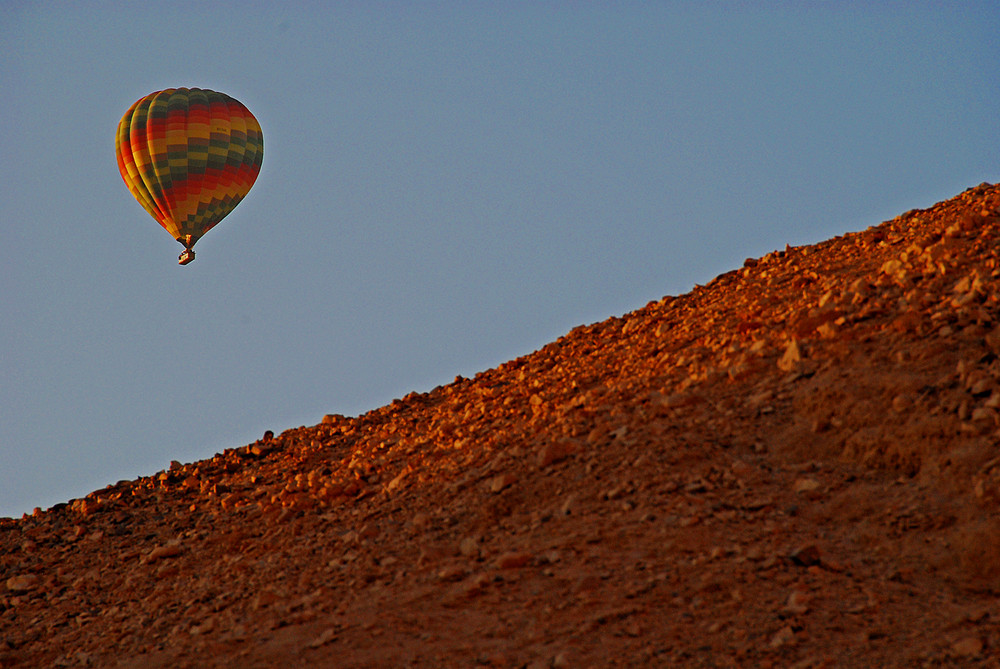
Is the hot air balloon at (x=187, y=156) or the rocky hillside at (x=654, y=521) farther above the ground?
the hot air balloon at (x=187, y=156)

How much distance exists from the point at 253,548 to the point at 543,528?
13.2ft

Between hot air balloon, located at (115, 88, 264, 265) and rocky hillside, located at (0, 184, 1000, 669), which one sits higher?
hot air balloon, located at (115, 88, 264, 265)

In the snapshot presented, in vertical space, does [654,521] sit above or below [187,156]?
below

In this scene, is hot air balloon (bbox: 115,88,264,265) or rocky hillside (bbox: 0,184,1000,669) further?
hot air balloon (bbox: 115,88,264,265)

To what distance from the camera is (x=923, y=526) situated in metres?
10.1

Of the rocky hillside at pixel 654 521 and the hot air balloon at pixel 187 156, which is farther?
the hot air balloon at pixel 187 156

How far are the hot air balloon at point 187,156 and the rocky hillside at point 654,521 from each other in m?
19.0

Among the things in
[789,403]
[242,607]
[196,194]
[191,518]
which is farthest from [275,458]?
[196,194]

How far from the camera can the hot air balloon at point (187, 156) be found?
33500 mm

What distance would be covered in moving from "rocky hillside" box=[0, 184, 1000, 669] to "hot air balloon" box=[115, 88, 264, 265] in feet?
62.4

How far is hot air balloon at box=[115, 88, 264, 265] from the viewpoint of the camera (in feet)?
110

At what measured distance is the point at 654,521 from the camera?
10.7 m

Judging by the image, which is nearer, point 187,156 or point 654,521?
point 654,521

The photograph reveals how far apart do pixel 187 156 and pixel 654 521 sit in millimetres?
25729
